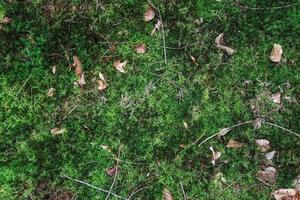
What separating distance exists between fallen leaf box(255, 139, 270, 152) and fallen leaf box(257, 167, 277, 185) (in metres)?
0.19

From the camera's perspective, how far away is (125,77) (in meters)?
4.86

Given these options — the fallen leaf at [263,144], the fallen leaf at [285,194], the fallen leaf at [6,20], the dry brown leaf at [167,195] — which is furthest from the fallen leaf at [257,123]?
the fallen leaf at [6,20]

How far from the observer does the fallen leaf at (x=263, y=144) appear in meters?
4.80

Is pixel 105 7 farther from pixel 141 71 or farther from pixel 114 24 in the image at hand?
pixel 141 71

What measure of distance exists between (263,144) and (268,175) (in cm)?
30

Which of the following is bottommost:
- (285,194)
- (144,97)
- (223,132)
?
(285,194)

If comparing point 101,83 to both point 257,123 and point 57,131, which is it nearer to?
point 57,131

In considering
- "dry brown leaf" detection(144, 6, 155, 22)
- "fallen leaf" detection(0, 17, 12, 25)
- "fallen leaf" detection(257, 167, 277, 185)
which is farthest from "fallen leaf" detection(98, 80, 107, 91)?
"fallen leaf" detection(257, 167, 277, 185)

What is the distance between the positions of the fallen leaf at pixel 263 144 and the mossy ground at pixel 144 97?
0.18ft

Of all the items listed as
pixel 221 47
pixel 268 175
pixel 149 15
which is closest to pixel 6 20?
pixel 149 15

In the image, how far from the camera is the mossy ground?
4.77m

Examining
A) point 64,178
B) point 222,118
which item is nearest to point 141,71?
point 222,118

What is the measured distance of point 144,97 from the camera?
15.9 feet

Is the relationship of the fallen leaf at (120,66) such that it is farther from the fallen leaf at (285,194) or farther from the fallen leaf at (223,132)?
the fallen leaf at (285,194)
